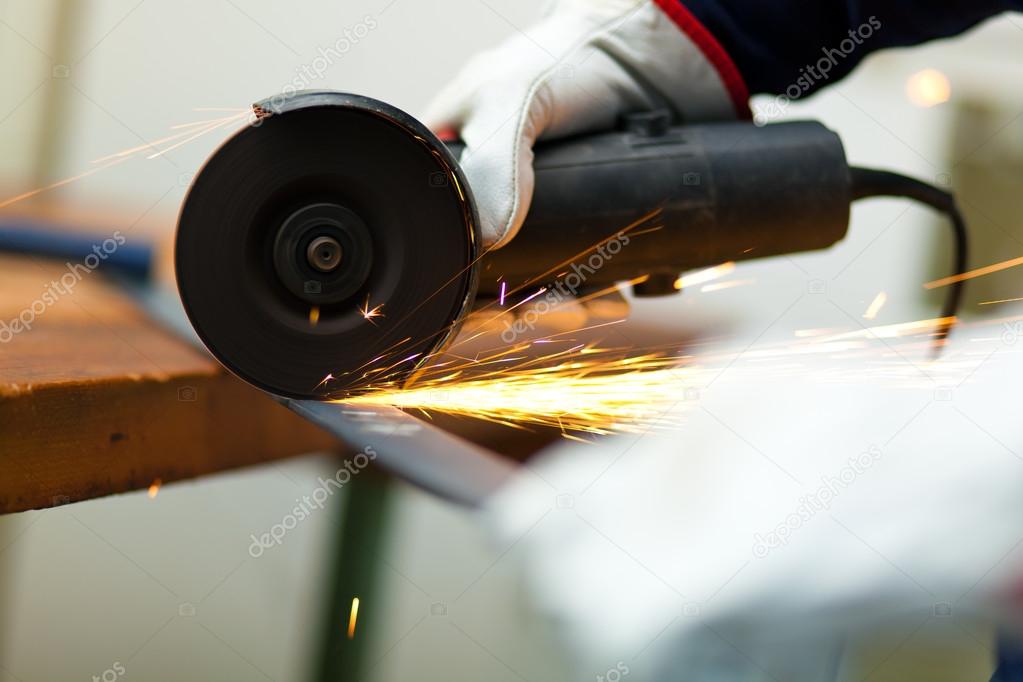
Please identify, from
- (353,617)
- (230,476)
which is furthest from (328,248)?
(230,476)

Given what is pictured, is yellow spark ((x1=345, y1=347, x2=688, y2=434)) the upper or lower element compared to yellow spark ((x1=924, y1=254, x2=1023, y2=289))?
upper

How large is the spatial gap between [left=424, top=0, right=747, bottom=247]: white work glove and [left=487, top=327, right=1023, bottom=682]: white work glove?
1.39ft

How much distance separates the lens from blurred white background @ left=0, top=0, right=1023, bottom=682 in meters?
2.46

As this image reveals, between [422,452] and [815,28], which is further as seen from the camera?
[422,452]

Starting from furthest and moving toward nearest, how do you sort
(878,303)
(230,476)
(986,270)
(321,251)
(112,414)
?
1. (878,303)
2. (986,270)
3. (230,476)
4. (112,414)
5. (321,251)

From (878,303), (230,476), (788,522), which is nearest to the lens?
(788,522)

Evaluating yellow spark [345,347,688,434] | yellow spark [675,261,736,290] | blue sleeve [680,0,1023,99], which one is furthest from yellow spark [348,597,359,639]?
blue sleeve [680,0,1023,99]

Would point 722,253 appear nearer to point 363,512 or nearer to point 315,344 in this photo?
point 315,344

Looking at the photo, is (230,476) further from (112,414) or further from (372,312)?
(372,312)

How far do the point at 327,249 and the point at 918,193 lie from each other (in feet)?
2.46

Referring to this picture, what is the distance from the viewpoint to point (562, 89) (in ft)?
2.93

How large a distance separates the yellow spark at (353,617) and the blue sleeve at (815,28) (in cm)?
168

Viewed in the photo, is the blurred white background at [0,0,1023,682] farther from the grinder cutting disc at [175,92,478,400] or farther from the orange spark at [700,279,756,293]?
the grinder cutting disc at [175,92,478,400]

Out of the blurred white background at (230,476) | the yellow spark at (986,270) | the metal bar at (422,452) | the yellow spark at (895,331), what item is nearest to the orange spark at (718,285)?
the blurred white background at (230,476)
